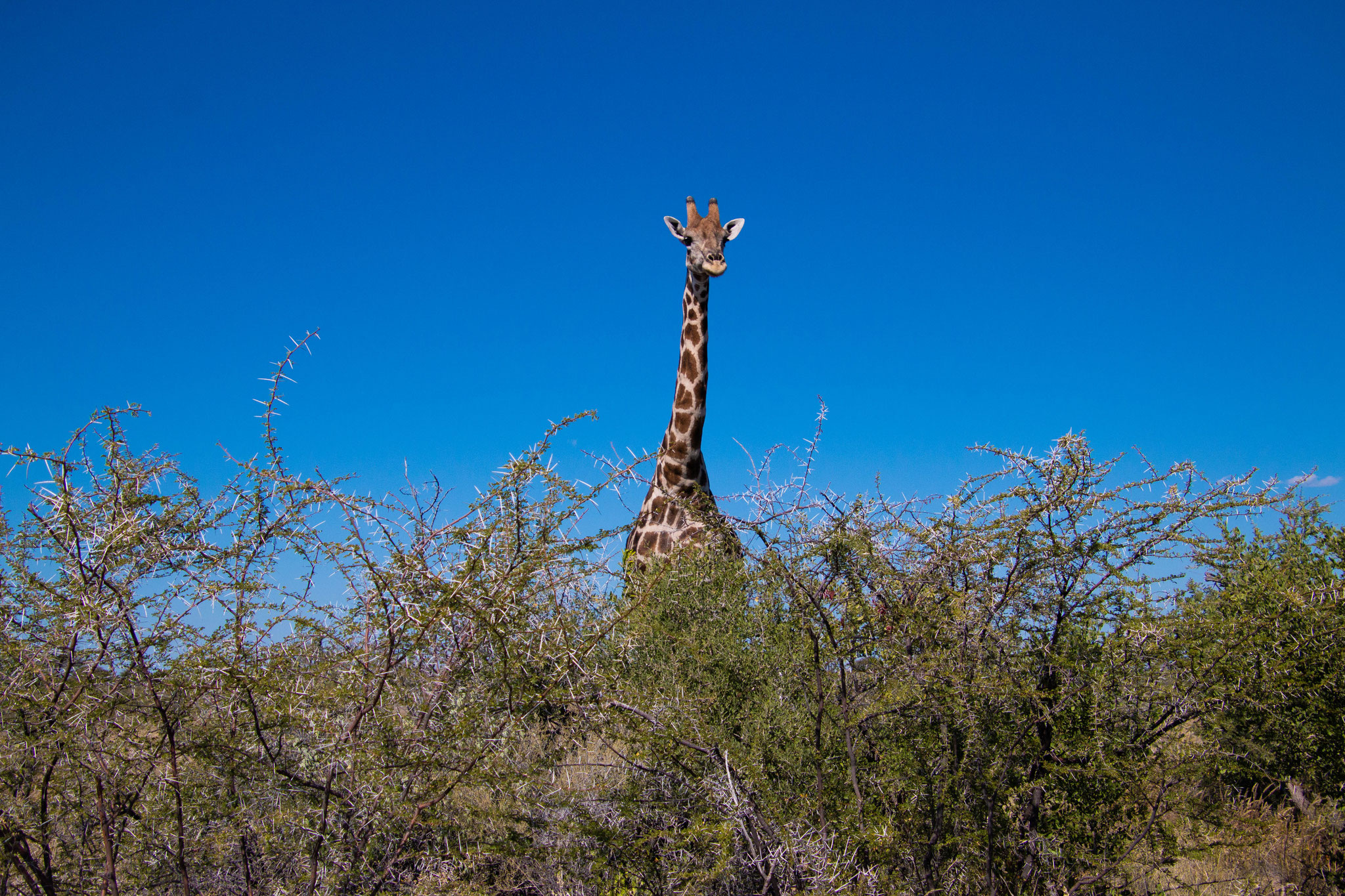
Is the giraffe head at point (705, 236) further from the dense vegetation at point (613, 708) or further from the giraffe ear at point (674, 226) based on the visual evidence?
the dense vegetation at point (613, 708)

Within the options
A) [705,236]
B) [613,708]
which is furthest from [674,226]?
[613,708]

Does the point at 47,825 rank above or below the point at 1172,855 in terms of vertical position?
above

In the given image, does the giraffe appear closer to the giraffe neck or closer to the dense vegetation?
the giraffe neck

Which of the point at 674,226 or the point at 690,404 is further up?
the point at 674,226

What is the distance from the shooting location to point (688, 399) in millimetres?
8641

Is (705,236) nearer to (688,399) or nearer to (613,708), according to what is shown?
(688,399)

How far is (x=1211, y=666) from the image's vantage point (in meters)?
2.74

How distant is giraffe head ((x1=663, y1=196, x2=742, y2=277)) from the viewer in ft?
28.5

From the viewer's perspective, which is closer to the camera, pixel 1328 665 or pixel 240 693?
pixel 240 693

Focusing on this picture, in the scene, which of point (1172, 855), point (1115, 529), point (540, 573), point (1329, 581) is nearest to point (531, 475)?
point (540, 573)

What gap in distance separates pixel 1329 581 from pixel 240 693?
13.4ft

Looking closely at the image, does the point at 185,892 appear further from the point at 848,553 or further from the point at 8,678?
the point at 848,553

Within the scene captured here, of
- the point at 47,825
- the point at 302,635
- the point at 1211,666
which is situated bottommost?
the point at 47,825

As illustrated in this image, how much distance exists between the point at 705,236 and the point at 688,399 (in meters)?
1.65
